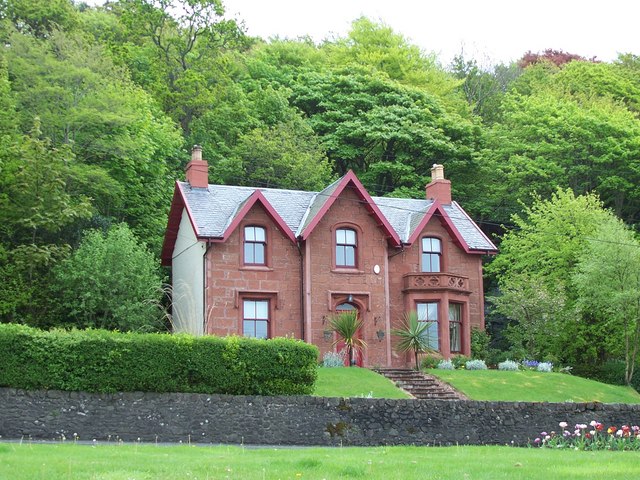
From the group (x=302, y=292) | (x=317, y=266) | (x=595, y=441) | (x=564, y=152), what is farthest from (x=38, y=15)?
(x=595, y=441)

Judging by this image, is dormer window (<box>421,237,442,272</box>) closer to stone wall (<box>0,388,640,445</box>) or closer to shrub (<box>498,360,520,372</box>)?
shrub (<box>498,360,520,372</box>)

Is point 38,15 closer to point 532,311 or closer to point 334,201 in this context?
point 334,201

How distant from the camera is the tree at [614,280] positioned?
41781 millimetres

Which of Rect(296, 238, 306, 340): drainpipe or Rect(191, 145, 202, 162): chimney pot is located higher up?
Rect(191, 145, 202, 162): chimney pot

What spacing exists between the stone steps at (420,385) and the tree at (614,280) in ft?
34.0

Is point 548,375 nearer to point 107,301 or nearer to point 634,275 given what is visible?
point 634,275

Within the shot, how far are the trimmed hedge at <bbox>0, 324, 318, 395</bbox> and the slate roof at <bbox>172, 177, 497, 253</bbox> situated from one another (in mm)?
12402

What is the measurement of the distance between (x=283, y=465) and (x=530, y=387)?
850 inches

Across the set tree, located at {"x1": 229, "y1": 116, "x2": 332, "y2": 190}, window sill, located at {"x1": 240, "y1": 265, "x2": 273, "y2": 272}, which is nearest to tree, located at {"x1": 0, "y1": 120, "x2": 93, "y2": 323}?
window sill, located at {"x1": 240, "y1": 265, "x2": 273, "y2": 272}

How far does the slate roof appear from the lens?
39.9 meters

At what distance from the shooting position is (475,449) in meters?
22.1

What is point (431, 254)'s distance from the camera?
43344mm

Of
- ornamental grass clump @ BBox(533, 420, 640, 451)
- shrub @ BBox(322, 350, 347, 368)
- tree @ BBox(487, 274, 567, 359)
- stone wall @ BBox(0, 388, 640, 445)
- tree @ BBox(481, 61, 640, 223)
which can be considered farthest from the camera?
tree @ BBox(481, 61, 640, 223)

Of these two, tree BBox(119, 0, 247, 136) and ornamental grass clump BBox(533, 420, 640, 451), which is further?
tree BBox(119, 0, 247, 136)
